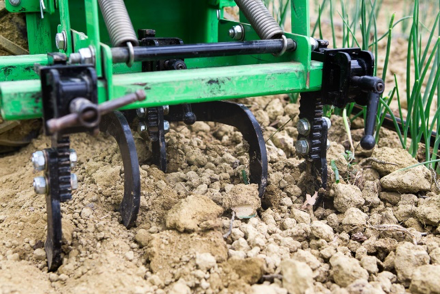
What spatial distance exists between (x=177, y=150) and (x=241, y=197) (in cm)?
59

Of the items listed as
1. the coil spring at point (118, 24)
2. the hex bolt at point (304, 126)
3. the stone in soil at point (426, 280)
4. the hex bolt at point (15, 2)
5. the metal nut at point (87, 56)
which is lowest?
the stone in soil at point (426, 280)

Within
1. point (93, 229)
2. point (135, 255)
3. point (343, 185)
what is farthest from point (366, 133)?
point (93, 229)

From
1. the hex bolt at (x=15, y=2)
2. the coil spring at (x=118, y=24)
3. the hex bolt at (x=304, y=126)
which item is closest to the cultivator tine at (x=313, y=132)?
the hex bolt at (x=304, y=126)

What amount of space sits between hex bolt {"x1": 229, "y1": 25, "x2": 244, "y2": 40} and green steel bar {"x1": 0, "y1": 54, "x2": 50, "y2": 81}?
73cm

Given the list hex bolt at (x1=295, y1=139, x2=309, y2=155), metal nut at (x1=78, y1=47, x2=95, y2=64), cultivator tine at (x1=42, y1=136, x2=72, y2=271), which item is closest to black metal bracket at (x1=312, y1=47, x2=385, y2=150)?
hex bolt at (x1=295, y1=139, x2=309, y2=155)

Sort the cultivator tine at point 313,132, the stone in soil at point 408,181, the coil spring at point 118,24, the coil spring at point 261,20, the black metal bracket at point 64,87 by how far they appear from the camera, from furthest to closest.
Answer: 1. the stone in soil at point 408,181
2. the cultivator tine at point 313,132
3. the coil spring at point 261,20
4. the coil spring at point 118,24
5. the black metal bracket at point 64,87

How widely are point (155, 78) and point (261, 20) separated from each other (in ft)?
1.70

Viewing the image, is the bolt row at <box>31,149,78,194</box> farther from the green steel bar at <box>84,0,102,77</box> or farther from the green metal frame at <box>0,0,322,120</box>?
the green steel bar at <box>84,0,102,77</box>

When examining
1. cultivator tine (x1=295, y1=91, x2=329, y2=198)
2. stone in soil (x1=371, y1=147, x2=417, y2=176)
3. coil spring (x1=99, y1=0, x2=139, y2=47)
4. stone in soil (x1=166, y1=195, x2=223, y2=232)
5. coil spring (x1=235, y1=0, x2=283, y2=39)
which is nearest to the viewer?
coil spring (x1=99, y1=0, x2=139, y2=47)

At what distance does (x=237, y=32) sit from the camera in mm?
2174

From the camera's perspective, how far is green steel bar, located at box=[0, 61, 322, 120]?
1.51m

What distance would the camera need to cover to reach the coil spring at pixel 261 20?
1.90m

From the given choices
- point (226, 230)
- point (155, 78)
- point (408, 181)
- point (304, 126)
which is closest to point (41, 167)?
point (155, 78)

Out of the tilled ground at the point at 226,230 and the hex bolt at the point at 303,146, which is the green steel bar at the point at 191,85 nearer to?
the hex bolt at the point at 303,146
